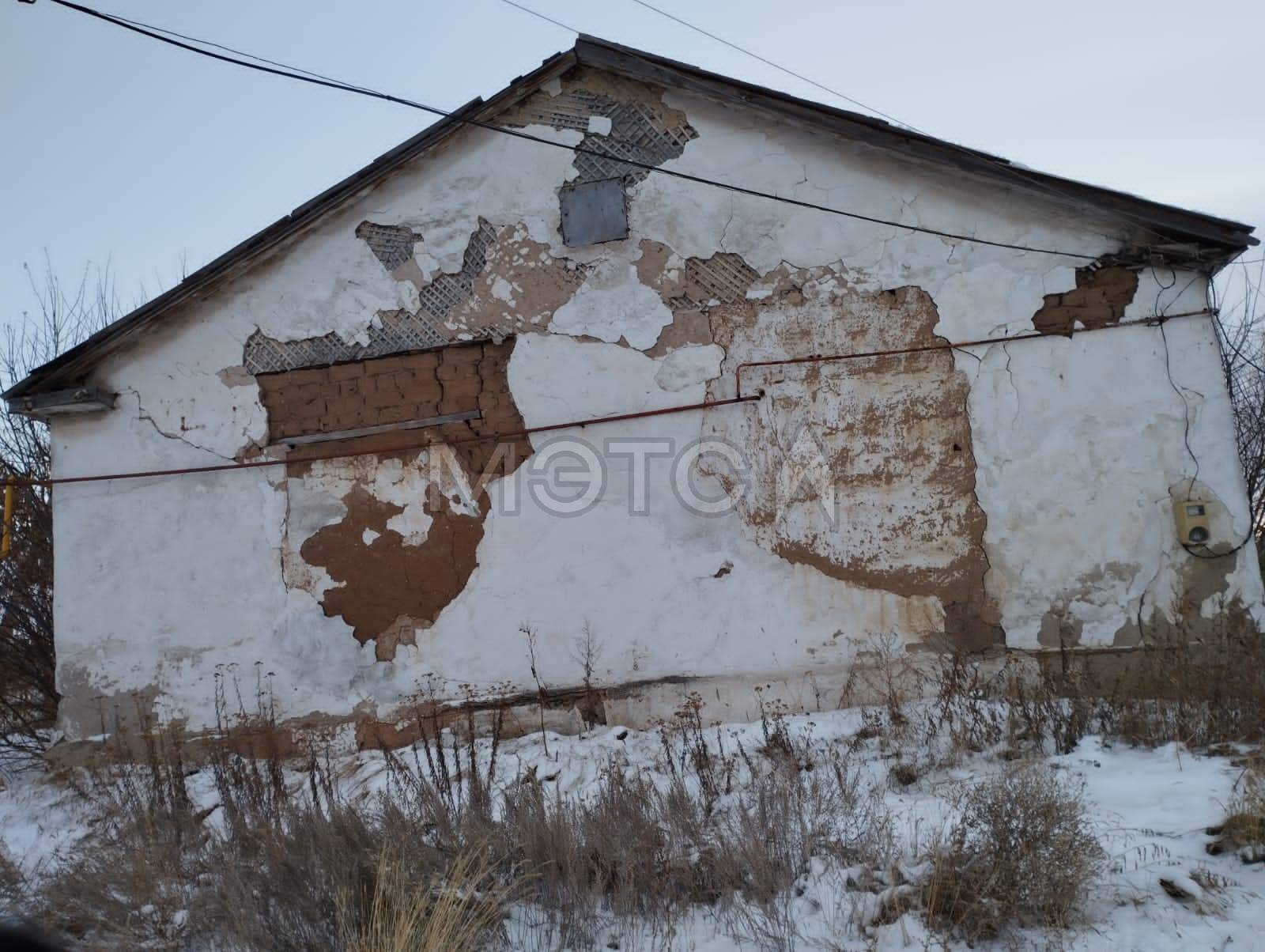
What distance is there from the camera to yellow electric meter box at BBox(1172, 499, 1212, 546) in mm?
6664

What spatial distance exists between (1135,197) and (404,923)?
20.4 feet

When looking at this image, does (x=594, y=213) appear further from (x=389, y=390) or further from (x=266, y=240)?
(x=266, y=240)

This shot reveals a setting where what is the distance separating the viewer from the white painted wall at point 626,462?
22.5 feet

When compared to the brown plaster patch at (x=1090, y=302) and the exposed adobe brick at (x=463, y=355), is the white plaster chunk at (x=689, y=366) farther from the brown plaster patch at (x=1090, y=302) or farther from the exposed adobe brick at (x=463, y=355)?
the brown plaster patch at (x=1090, y=302)

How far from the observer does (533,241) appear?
25.8ft

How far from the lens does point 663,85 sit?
7707mm

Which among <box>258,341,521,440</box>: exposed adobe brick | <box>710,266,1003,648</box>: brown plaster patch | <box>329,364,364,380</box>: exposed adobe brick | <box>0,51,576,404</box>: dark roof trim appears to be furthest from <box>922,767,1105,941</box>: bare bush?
<box>0,51,576,404</box>: dark roof trim

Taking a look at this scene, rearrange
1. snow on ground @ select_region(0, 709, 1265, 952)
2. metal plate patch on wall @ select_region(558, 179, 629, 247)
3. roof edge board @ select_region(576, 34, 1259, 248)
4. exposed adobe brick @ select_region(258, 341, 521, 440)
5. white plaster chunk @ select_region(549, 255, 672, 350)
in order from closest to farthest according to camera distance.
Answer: snow on ground @ select_region(0, 709, 1265, 952) < roof edge board @ select_region(576, 34, 1259, 248) < white plaster chunk @ select_region(549, 255, 672, 350) < metal plate patch on wall @ select_region(558, 179, 629, 247) < exposed adobe brick @ select_region(258, 341, 521, 440)

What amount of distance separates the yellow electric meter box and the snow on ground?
1.88 metres

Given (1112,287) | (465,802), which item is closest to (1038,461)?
(1112,287)

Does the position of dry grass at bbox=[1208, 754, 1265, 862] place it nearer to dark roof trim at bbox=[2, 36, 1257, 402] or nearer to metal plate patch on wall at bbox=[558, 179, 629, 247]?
dark roof trim at bbox=[2, 36, 1257, 402]

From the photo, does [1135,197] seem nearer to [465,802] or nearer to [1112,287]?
[1112,287]

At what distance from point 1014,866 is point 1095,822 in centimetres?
78

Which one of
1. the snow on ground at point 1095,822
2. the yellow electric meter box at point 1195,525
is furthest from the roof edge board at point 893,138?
the snow on ground at point 1095,822
